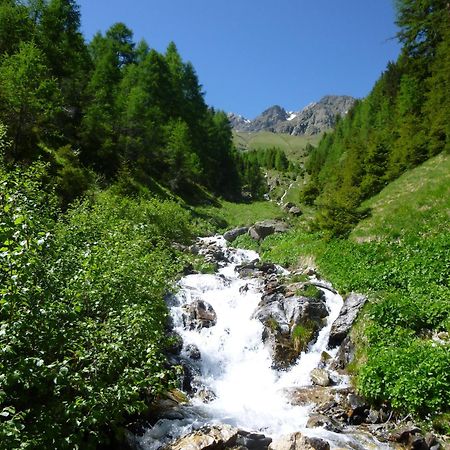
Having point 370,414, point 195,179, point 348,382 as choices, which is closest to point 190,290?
point 348,382

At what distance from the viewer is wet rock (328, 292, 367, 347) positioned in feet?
57.4

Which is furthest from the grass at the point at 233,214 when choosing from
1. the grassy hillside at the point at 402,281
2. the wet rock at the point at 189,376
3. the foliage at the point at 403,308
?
the wet rock at the point at 189,376

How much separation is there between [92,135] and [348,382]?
117 feet

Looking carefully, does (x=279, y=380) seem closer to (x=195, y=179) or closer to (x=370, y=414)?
(x=370, y=414)

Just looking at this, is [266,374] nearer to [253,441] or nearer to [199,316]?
[199,316]

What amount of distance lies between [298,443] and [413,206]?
1957 cm

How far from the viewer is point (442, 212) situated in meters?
23.3

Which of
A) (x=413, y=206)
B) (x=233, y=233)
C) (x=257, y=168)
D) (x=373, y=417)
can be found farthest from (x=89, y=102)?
(x=257, y=168)

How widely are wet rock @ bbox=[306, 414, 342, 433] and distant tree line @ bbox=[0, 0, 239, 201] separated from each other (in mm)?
22496

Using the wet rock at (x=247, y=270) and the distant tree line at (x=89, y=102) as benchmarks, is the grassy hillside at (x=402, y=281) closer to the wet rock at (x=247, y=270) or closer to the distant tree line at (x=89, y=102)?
the wet rock at (x=247, y=270)

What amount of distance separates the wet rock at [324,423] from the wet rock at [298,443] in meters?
1.74

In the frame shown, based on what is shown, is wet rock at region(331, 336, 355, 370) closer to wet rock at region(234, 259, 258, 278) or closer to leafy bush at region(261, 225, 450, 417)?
leafy bush at region(261, 225, 450, 417)

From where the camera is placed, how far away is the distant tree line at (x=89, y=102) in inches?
1151

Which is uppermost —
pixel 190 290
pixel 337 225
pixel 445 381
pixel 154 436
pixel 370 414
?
pixel 337 225
